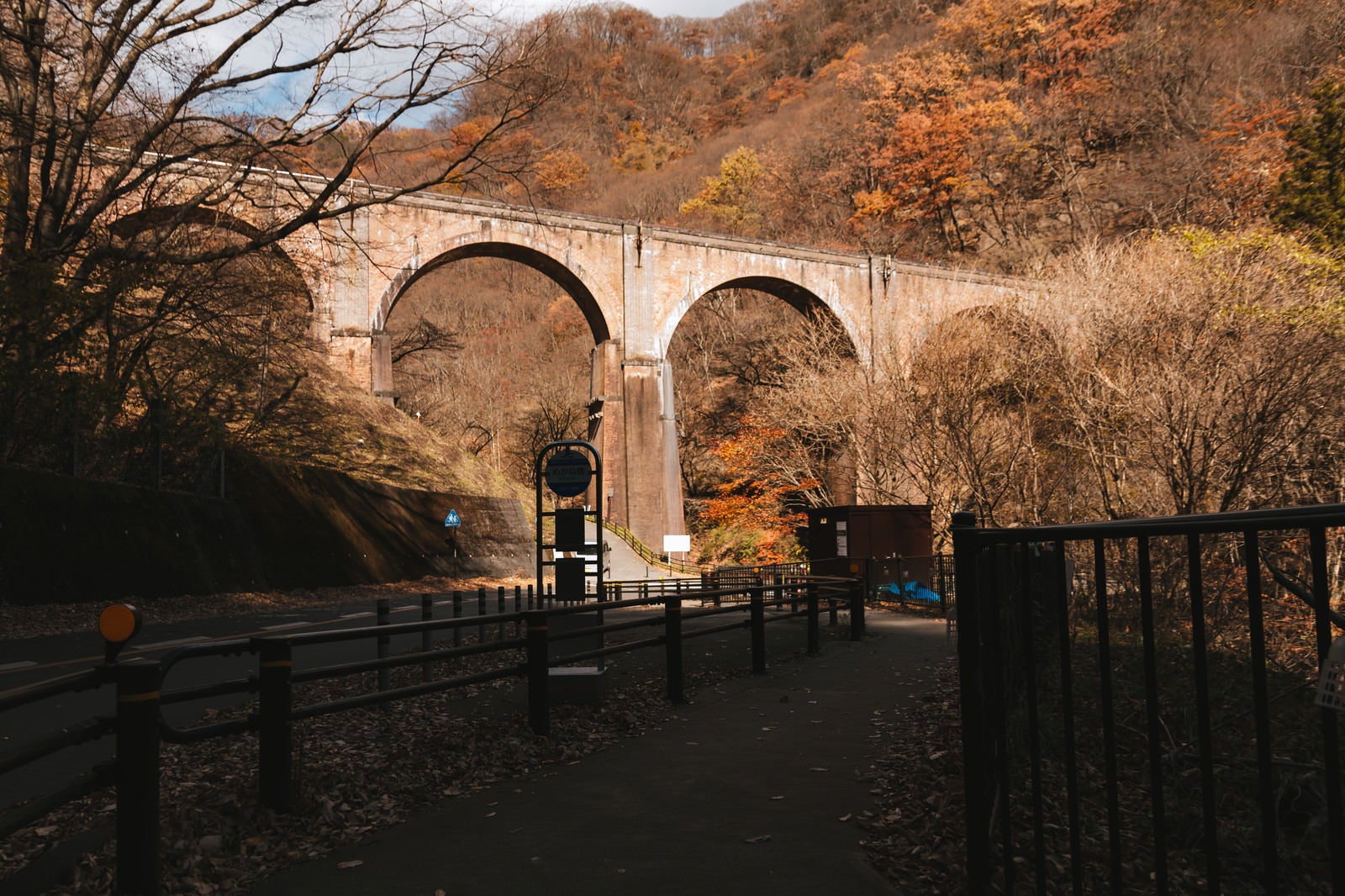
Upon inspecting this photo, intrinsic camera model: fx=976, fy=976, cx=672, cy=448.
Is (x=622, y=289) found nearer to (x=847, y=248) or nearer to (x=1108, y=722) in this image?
(x=847, y=248)

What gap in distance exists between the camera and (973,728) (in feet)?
10.8

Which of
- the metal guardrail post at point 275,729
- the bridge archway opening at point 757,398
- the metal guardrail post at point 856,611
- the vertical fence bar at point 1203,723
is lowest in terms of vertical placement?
the metal guardrail post at point 856,611

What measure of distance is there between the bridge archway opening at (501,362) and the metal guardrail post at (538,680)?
3066cm

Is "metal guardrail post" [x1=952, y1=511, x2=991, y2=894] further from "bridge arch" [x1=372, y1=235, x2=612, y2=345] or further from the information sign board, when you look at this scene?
"bridge arch" [x1=372, y1=235, x2=612, y2=345]

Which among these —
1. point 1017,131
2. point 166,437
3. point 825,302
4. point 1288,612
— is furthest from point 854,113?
point 1288,612

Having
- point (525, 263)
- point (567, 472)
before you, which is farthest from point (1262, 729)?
point (525, 263)

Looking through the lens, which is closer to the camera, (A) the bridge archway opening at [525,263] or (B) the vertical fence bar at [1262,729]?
(B) the vertical fence bar at [1262,729]

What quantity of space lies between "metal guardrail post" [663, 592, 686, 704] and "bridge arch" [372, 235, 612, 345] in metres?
25.4

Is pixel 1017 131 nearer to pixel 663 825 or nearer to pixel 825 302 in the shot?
pixel 825 302

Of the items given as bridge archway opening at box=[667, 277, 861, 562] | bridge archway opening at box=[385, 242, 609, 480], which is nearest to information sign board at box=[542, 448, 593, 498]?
bridge archway opening at box=[667, 277, 861, 562]

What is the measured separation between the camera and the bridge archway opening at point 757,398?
3195cm

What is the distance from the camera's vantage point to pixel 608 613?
1598 cm

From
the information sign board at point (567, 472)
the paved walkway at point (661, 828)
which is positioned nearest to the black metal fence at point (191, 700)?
the paved walkway at point (661, 828)

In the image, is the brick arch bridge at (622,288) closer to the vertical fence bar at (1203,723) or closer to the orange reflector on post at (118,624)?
the orange reflector on post at (118,624)
